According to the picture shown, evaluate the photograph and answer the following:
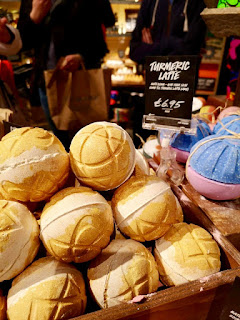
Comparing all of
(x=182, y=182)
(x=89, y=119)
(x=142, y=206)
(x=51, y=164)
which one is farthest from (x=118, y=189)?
(x=89, y=119)

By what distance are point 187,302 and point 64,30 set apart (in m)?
2.45

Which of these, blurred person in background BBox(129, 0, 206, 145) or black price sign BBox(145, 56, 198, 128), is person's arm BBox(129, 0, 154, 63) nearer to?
blurred person in background BBox(129, 0, 206, 145)

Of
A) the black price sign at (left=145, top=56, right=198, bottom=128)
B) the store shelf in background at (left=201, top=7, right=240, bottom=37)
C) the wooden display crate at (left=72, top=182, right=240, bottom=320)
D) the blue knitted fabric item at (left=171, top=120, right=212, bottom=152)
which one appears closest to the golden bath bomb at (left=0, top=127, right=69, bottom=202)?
the wooden display crate at (left=72, top=182, right=240, bottom=320)

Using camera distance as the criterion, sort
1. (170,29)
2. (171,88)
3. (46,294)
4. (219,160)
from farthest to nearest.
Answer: (170,29), (171,88), (219,160), (46,294)

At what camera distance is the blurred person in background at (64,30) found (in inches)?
91.7

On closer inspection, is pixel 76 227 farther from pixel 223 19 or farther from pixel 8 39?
pixel 8 39

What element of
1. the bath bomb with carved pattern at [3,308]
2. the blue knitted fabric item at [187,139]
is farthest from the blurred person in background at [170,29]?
the bath bomb with carved pattern at [3,308]

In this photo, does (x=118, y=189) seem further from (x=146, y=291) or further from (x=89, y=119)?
(x=89, y=119)

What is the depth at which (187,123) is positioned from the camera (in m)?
1.25

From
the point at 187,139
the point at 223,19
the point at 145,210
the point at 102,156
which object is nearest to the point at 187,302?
the point at 145,210

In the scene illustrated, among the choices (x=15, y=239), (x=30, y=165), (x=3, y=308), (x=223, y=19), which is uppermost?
(x=223, y=19)

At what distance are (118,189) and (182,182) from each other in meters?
0.49

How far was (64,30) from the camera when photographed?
93.9 inches

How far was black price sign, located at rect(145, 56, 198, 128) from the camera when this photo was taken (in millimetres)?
1187
